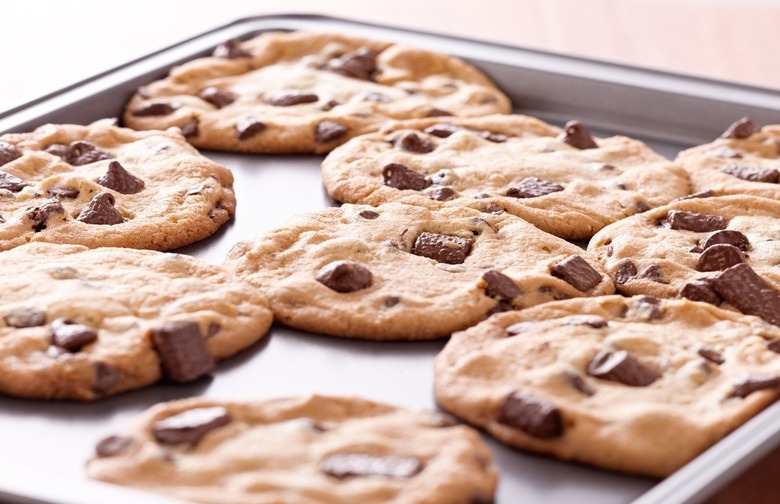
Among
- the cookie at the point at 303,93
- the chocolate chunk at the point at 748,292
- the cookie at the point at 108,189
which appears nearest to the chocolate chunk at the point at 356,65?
the cookie at the point at 303,93

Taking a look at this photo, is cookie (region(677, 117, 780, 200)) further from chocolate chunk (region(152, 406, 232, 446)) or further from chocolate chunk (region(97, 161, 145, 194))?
chocolate chunk (region(152, 406, 232, 446))

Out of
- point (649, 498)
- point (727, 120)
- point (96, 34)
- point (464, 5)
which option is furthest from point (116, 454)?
point (464, 5)

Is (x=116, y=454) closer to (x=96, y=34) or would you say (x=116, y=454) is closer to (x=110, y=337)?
(x=110, y=337)

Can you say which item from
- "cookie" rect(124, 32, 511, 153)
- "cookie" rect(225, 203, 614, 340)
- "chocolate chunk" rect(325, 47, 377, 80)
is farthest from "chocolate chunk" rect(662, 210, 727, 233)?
"chocolate chunk" rect(325, 47, 377, 80)

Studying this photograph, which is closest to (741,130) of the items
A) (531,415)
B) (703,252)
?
(703,252)

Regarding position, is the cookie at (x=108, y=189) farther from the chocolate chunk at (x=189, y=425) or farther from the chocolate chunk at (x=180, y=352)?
the chocolate chunk at (x=189, y=425)
